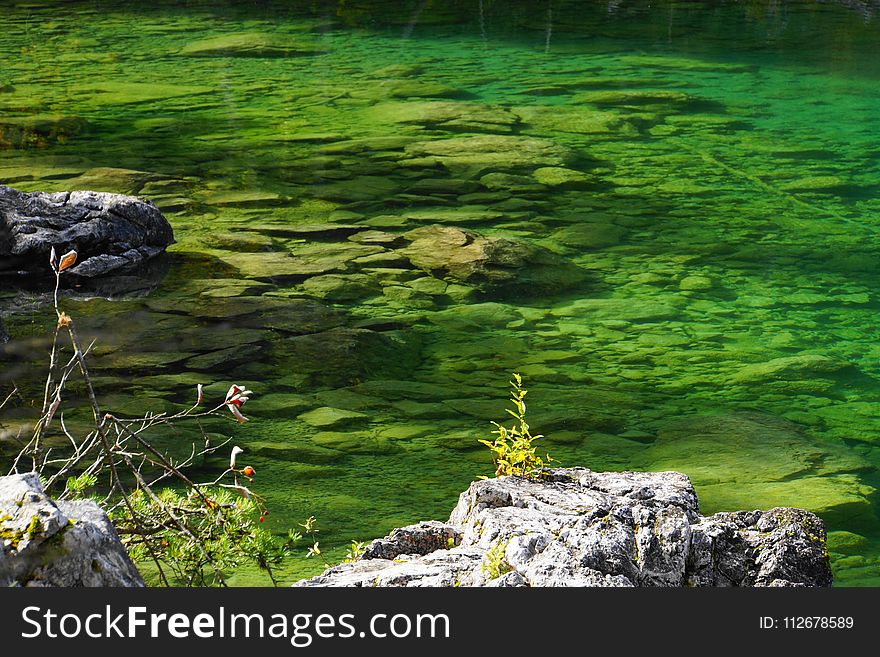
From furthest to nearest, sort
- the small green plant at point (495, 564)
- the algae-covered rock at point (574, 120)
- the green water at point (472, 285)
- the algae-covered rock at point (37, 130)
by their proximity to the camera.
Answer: the algae-covered rock at point (574, 120) → the algae-covered rock at point (37, 130) → the green water at point (472, 285) → the small green plant at point (495, 564)

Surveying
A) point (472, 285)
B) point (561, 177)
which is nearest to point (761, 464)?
point (472, 285)

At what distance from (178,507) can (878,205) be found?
6343 millimetres

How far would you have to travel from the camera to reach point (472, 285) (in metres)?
6.01

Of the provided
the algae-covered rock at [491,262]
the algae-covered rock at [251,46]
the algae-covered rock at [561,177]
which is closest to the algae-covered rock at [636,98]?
the algae-covered rock at [561,177]

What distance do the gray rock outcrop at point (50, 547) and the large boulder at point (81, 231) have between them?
4.58 meters

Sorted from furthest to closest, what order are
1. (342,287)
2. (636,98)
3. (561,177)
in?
(636,98) → (561,177) → (342,287)

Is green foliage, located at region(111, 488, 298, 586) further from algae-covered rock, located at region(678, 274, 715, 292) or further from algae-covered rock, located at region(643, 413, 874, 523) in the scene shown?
algae-covered rock, located at region(678, 274, 715, 292)

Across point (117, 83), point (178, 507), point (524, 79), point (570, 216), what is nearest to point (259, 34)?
point (117, 83)

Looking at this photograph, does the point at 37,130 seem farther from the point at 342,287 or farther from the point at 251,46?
the point at 251,46

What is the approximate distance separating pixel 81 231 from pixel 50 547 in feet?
16.1

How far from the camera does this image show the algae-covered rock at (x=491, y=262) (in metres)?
6.02

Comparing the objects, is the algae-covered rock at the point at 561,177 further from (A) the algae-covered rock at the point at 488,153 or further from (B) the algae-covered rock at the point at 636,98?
(B) the algae-covered rock at the point at 636,98

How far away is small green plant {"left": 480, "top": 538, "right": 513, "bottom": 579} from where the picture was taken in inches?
74.4

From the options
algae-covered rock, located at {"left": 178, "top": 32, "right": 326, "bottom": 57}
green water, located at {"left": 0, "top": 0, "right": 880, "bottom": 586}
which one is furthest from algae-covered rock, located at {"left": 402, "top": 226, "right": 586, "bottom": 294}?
algae-covered rock, located at {"left": 178, "top": 32, "right": 326, "bottom": 57}
